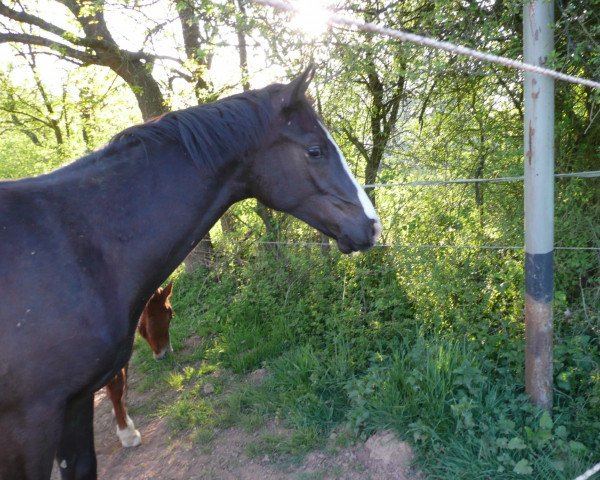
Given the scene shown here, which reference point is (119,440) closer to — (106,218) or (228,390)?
(228,390)

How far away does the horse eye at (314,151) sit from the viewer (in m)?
2.52

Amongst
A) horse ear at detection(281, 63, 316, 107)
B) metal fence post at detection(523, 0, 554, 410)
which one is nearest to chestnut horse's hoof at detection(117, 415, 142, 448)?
horse ear at detection(281, 63, 316, 107)

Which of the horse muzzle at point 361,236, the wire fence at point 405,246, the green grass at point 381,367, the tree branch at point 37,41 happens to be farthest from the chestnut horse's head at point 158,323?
the tree branch at point 37,41

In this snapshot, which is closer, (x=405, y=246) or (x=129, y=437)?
(x=129, y=437)

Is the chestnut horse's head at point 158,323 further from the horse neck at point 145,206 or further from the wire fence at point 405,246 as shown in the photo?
the horse neck at point 145,206

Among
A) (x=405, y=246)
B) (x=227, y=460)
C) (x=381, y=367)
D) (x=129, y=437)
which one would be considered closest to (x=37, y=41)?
(x=129, y=437)

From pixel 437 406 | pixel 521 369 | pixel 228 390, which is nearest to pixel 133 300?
pixel 437 406

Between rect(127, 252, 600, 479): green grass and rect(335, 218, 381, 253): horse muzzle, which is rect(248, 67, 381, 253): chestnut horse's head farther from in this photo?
rect(127, 252, 600, 479): green grass

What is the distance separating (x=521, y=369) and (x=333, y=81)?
3.04 meters

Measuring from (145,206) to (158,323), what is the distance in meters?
2.97

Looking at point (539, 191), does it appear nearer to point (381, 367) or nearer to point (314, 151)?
point (314, 151)

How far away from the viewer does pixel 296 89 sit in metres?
2.46

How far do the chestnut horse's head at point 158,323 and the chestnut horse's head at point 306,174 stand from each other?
2.80 meters

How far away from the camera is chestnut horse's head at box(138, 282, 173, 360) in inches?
192
